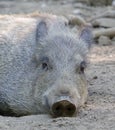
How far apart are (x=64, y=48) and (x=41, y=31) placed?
0.48m

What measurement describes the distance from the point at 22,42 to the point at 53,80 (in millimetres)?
948

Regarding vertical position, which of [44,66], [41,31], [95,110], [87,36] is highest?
[41,31]

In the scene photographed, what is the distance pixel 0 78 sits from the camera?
6.30 m

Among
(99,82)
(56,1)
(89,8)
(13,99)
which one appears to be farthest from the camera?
(56,1)

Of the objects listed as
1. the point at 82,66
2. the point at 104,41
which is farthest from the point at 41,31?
the point at 104,41

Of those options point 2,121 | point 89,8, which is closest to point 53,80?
point 2,121

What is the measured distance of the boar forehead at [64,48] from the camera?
19.8 feet

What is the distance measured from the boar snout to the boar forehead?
700 millimetres

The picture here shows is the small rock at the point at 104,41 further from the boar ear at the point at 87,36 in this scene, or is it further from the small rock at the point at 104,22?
the boar ear at the point at 87,36

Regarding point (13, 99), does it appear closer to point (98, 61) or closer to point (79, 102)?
point (79, 102)

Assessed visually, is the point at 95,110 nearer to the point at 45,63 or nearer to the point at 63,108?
the point at 63,108

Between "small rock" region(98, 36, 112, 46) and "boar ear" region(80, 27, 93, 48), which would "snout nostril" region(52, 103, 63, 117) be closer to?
"boar ear" region(80, 27, 93, 48)

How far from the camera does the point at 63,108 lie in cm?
531

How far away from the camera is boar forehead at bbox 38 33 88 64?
6027 mm
